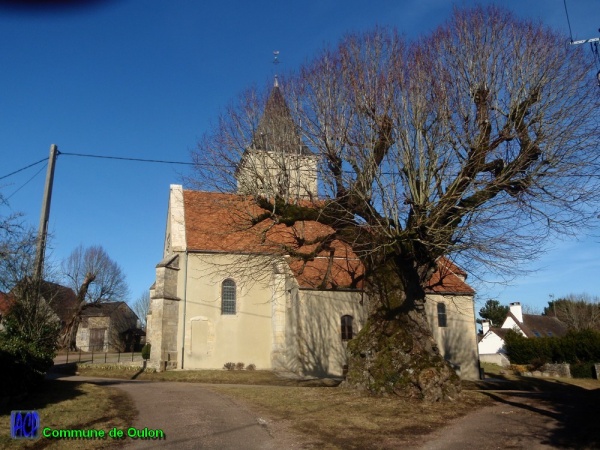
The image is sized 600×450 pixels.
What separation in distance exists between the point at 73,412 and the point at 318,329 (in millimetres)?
15591

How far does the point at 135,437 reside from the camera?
815 cm

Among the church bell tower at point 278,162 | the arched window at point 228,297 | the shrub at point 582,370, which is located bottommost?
the shrub at point 582,370

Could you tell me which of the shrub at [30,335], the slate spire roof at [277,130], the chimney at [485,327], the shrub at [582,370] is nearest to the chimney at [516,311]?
the chimney at [485,327]

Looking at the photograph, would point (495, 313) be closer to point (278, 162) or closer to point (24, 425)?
point (278, 162)

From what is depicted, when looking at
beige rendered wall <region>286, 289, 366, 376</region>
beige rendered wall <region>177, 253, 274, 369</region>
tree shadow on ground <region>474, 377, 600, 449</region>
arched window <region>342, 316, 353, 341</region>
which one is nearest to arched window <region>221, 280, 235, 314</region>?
beige rendered wall <region>177, 253, 274, 369</region>

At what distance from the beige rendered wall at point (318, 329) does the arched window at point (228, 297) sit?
3.27 m

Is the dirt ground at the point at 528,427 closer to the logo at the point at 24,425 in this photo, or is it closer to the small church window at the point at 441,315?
the logo at the point at 24,425

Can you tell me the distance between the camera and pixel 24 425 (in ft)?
24.4

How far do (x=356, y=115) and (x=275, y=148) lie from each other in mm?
2939

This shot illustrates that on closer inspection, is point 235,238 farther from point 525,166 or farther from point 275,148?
point 525,166

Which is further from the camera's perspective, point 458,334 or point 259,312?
point 458,334

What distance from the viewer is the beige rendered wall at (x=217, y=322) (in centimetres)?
2448

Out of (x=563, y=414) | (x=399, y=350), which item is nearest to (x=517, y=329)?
(x=399, y=350)

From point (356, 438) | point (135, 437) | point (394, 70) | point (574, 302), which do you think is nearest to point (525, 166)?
point (394, 70)
